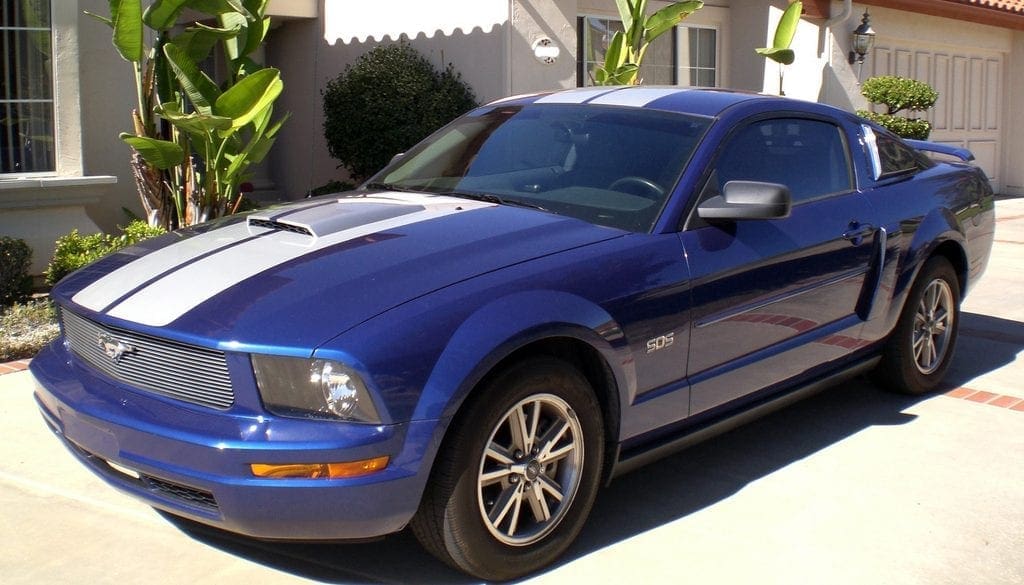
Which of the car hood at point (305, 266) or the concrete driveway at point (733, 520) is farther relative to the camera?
the concrete driveway at point (733, 520)

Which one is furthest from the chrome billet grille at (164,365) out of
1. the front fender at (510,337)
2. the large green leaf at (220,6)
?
the large green leaf at (220,6)

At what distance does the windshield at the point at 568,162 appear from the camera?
14.6 ft

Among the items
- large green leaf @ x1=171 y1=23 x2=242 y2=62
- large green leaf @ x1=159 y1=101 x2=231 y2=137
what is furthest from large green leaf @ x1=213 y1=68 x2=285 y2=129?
large green leaf @ x1=171 y1=23 x2=242 y2=62

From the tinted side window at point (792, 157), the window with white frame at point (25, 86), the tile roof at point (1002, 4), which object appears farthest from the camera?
the tile roof at point (1002, 4)

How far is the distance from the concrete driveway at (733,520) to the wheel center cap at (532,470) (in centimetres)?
36

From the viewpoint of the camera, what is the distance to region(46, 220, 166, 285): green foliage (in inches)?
301

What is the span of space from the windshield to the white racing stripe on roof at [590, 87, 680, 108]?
7cm

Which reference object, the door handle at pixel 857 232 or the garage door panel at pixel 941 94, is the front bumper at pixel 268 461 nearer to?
the door handle at pixel 857 232

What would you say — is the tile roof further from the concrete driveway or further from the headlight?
the headlight

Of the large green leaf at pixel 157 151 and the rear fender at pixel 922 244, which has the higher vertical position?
the large green leaf at pixel 157 151

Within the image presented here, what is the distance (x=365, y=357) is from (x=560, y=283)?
846mm

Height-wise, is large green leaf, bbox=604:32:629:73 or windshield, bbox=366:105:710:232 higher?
large green leaf, bbox=604:32:629:73

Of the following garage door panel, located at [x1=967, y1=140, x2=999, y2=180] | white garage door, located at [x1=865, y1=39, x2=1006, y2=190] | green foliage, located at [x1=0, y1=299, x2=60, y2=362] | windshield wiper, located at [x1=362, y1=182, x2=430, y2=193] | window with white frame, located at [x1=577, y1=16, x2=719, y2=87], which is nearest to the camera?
windshield wiper, located at [x1=362, y1=182, x2=430, y2=193]

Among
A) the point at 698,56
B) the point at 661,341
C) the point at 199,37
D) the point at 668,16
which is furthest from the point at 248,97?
the point at 698,56
